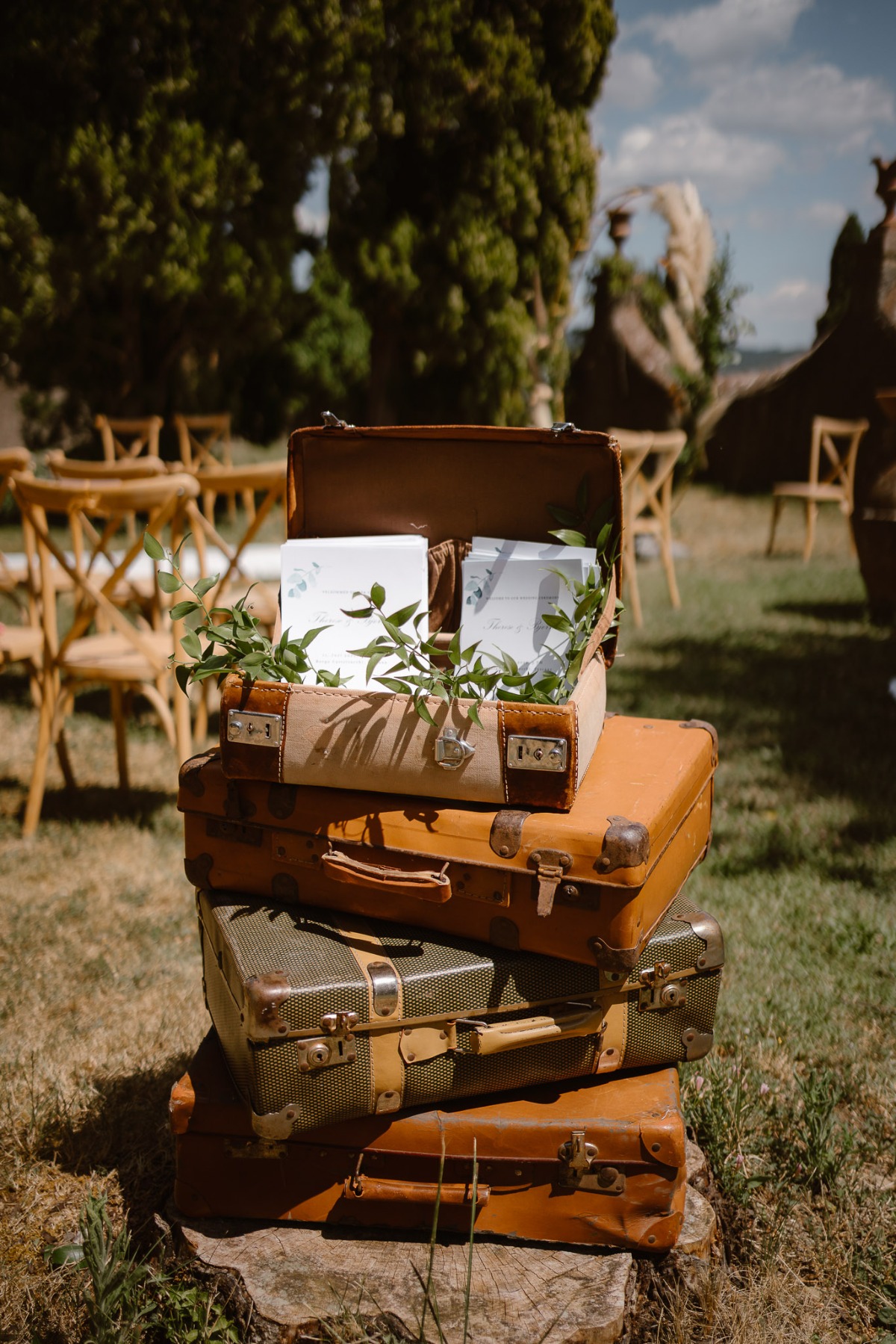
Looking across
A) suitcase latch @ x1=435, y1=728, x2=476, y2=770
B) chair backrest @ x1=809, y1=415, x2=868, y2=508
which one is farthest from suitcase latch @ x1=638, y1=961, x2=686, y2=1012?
chair backrest @ x1=809, y1=415, x2=868, y2=508

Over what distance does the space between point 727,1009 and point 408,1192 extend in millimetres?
1184

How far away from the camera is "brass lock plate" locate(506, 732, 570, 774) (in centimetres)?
159

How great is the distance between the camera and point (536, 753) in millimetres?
1597

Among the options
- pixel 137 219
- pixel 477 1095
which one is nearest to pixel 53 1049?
pixel 477 1095

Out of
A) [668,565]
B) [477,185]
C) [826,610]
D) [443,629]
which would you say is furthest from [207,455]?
[443,629]

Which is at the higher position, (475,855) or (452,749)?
(452,749)

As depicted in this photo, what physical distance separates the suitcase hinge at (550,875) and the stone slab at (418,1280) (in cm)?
56

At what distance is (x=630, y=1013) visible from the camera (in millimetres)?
1691

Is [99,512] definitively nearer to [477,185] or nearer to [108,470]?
[108,470]

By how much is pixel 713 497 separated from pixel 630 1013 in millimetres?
9445

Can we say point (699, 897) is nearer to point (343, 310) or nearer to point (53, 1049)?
point (53, 1049)

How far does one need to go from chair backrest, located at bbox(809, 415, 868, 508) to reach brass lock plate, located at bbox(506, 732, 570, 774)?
5.33 metres

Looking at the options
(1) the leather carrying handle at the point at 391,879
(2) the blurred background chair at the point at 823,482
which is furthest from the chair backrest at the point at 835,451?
(1) the leather carrying handle at the point at 391,879

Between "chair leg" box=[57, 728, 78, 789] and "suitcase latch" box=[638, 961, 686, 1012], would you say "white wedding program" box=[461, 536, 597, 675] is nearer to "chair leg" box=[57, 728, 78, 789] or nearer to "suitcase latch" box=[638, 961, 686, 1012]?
"suitcase latch" box=[638, 961, 686, 1012]
